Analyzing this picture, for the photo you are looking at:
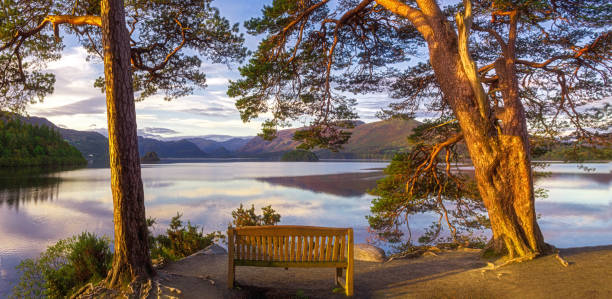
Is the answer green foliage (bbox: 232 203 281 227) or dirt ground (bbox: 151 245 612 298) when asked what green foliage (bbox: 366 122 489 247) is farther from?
green foliage (bbox: 232 203 281 227)

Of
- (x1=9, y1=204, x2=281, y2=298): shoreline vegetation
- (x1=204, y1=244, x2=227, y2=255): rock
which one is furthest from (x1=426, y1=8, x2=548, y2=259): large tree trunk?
(x1=9, y1=204, x2=281, y2=298): shoreline vegetation

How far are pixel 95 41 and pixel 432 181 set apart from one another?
9594mm

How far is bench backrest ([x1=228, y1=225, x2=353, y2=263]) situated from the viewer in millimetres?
4160

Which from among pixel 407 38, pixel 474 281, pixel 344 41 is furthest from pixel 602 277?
pixel 344 41

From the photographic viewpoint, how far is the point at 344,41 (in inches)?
345

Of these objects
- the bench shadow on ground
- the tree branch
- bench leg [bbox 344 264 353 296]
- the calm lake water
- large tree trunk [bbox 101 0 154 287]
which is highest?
the tree branch

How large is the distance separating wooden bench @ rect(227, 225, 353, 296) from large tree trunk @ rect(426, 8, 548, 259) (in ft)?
10.0

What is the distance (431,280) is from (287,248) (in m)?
2.21

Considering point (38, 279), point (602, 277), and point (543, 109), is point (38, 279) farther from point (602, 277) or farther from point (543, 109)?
point (543, 109)

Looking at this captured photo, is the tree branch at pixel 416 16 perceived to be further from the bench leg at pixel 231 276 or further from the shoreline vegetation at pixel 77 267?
the shoreline vegetation at pixel 77 267

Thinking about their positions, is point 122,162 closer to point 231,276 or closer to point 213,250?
point 231,276

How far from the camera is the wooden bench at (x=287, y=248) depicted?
13.7 ft

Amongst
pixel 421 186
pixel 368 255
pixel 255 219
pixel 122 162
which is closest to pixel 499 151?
pixel 421 186

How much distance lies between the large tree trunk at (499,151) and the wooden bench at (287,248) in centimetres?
305
